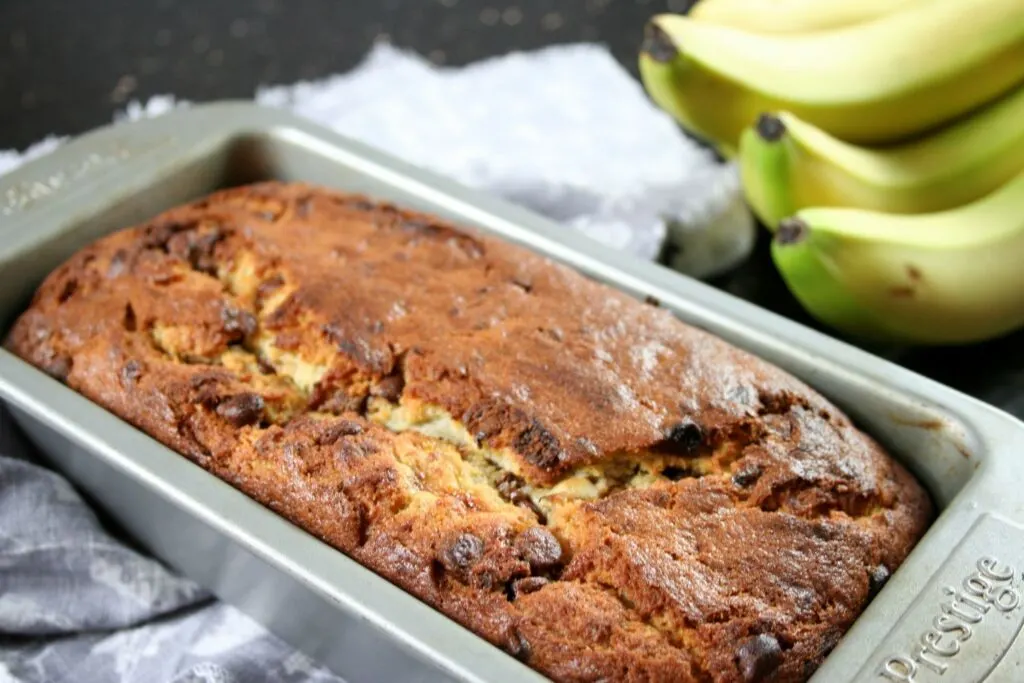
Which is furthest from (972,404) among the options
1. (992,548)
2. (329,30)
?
(329,30)

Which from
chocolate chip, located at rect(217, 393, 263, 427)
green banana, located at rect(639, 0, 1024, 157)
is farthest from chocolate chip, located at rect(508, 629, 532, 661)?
green banana, located at rect(639, 0, 1024, 157)

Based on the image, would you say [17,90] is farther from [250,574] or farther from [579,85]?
[250,574]

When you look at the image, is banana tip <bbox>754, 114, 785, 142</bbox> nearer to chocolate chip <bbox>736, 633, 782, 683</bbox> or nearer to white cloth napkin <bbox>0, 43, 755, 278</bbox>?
white cloth napkin <bbox>0, 43, 755, 278</bbox>

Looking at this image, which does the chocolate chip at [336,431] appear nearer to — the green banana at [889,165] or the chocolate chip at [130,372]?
the chocolate chip at [130,372]

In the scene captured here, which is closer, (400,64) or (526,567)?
(526,567)

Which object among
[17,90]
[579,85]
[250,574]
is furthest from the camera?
[17,90]

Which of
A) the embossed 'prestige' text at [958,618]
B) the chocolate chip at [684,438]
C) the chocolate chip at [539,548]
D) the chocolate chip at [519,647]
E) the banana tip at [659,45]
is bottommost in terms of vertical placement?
the chocolate chip at [519,647]

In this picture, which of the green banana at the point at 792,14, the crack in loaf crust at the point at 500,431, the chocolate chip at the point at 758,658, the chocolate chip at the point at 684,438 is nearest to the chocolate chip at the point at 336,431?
the crack in loaf crust at the point at 500,431

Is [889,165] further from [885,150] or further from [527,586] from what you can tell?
[527,586]
